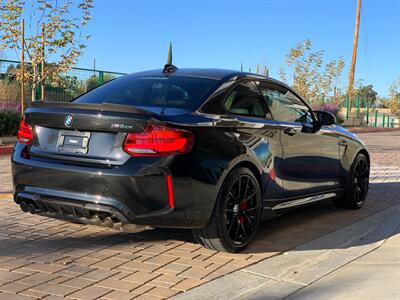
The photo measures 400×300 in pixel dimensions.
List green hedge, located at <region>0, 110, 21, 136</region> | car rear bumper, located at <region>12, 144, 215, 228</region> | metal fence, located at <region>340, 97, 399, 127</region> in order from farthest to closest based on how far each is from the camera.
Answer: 1. metal fence, located at <region>340, 97, 399, 127</region>
2. green hedge, located at <region>0, 110, 21, 136</region>
3. car rear bumper, located at <region>12, 144, 215, 228</region>

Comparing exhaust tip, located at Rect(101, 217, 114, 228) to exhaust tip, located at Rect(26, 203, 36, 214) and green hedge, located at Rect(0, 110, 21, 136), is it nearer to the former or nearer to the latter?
exhaust tip, located at Rect(26, 203, 36, 214)

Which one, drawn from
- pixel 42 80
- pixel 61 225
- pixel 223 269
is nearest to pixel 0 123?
pixel 42 80

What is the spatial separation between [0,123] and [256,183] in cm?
1038

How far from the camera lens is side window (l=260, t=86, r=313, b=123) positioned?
17.9ft

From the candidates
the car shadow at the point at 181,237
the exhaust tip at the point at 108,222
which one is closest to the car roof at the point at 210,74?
the car shadow at the point at 181,237

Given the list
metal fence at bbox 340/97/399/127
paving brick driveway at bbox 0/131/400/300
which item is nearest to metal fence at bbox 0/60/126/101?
paving brick driveway at bbox 0/131/400/300

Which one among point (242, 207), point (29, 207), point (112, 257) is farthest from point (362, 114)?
point (29, 207)

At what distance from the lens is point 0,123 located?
1348 cm

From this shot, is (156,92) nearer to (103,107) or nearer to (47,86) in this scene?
(103,107)

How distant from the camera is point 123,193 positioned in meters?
4.00

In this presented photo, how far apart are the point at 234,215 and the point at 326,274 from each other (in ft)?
3.12

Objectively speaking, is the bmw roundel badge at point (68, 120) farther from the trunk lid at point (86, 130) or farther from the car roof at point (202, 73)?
the car roof at point (202, 73)

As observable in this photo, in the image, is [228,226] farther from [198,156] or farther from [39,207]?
[39,207]

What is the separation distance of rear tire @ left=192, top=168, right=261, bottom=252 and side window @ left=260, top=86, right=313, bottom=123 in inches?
37.5
